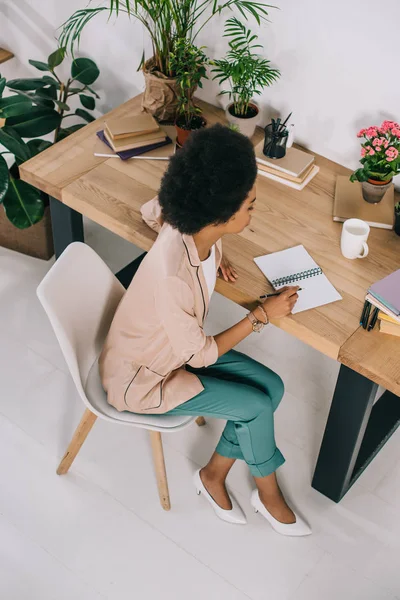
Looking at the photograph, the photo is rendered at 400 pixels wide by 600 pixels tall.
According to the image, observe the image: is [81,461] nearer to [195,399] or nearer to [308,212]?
[195,399]

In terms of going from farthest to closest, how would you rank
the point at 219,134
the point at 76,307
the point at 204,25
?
the point at 204,25, the point at 76,307, the point at 219,134

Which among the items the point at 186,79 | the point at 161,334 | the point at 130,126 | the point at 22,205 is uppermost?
the point at 186,79

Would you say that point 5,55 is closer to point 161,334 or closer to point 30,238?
point 30,238

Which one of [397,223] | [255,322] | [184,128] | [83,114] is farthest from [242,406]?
[83,114]

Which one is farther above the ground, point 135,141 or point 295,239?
point 135,141

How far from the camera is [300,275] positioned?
206cm

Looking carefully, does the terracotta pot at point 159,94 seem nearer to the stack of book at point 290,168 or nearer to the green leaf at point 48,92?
the stack of book at point 290,168

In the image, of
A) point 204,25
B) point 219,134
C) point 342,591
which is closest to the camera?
point 219,134

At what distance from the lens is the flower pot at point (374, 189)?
2205mm

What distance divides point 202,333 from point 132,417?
320 mm

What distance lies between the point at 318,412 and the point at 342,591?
64 centimetres

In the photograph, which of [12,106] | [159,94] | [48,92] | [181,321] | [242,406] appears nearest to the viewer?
[181,321]

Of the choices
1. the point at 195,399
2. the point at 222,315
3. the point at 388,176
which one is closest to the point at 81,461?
the point at 195,399

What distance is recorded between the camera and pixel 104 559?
216 cm
